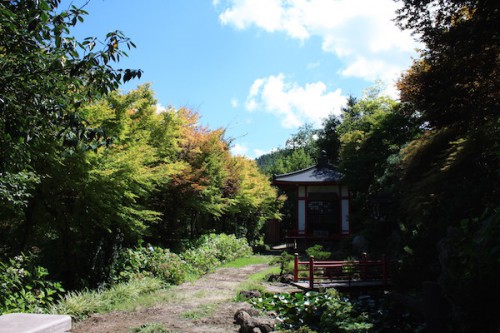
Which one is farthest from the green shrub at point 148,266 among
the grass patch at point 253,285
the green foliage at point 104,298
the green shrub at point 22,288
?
the green shrub at point 22,288

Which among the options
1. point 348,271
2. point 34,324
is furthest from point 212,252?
point 34,324

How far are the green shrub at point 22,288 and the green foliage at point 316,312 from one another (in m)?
4.42

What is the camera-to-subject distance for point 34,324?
241 centimetres

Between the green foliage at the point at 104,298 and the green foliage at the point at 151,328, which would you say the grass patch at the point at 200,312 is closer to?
the green foliage at the point at 151,328

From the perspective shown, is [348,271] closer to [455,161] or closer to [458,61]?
[455,161]

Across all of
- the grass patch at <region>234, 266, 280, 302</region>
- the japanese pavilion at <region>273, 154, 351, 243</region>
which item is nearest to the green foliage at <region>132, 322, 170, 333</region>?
the grass patch at <region>234, 266, 280, 302</region>

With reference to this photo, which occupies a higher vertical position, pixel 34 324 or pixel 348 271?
pixel 34 324

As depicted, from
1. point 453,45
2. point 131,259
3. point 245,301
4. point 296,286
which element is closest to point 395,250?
point 296,286

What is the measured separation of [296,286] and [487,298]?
702cm

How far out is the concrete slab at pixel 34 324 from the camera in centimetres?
232

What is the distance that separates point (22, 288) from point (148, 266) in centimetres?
473

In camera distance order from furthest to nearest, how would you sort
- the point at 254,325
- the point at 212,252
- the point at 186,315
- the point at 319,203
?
the point at 319,203
the point at 212,252
the point at 186,315
the point at 254,325

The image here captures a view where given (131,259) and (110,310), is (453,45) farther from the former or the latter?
(131,259)

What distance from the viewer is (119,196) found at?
8.59 m
